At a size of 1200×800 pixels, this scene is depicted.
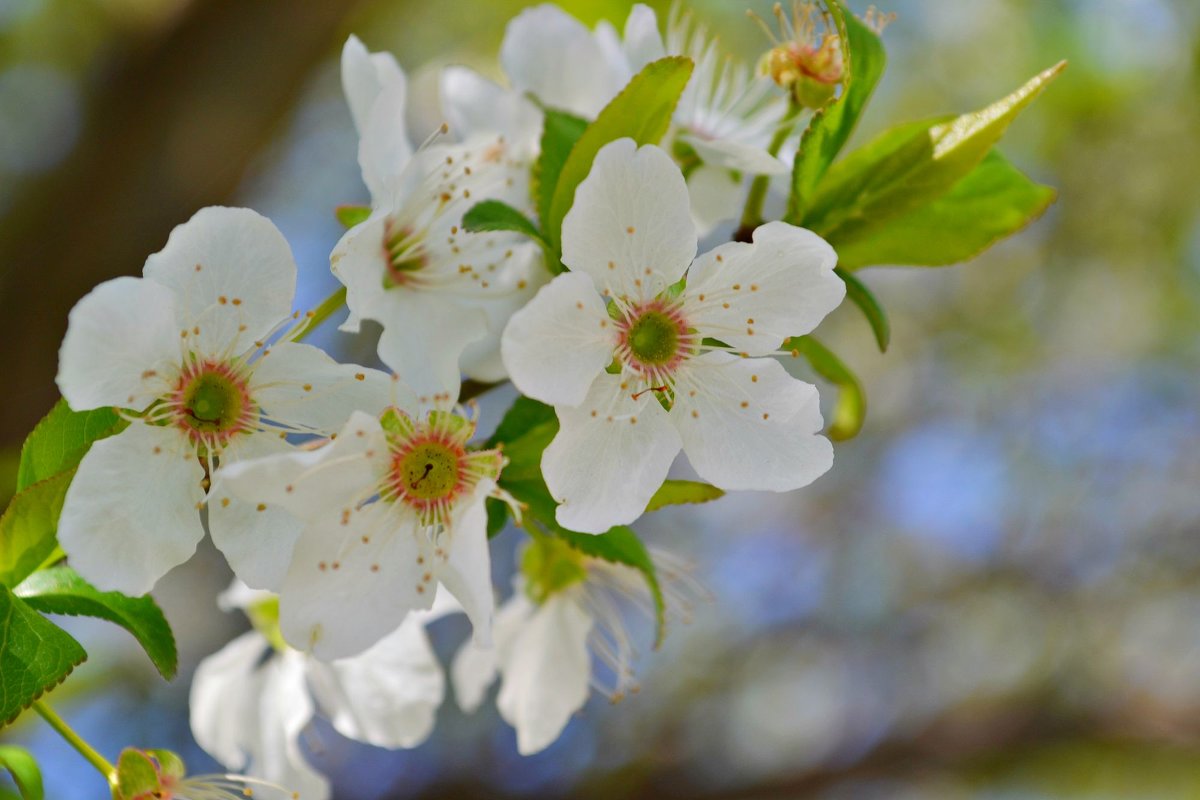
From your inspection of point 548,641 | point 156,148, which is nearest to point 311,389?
point 548,641

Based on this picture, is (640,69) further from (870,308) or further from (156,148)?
(156,148)

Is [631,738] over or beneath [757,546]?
beneath

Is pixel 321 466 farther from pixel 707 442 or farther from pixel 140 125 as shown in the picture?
pixel 140 125

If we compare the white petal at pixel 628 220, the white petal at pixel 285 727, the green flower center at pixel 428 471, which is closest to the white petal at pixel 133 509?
Result: the green flower center at pixel 428 471

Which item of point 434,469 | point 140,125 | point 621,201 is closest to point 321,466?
point 434,469

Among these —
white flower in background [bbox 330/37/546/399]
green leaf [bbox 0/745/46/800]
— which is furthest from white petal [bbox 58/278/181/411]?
green leaf [bbox 0/745/46/800]
